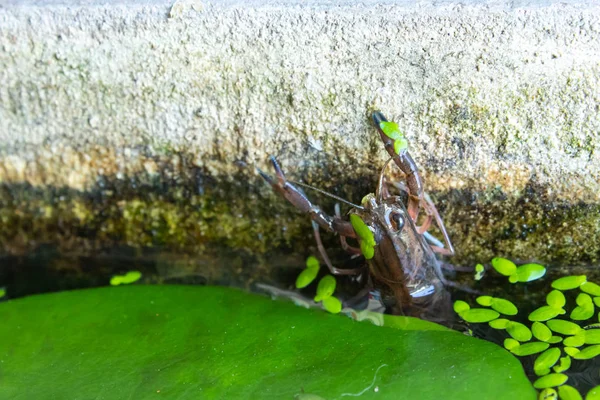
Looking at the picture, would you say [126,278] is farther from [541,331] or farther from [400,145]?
[541,331]

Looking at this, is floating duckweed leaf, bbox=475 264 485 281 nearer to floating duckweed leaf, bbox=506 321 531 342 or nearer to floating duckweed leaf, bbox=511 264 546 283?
floating duckweed leaf, bbox=511 264 546 283

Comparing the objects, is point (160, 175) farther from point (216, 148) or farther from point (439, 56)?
point (439, 56)

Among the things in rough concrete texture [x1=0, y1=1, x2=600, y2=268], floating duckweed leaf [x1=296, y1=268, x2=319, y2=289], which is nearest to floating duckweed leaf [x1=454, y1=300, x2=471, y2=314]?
rough concrete texture [x1=0, y1=1, x2=600, y2=268]

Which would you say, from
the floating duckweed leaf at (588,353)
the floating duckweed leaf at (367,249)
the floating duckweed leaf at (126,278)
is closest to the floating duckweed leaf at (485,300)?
the floating duckweed leaf at (588,353)

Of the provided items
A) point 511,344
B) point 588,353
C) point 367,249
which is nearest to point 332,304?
point 367,249

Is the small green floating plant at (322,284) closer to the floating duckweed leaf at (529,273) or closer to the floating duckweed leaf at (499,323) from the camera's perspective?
the floating duckweed leaf at (499,323)

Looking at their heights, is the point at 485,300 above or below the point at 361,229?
below
